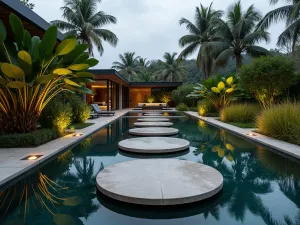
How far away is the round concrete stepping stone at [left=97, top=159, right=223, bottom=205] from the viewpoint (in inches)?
126

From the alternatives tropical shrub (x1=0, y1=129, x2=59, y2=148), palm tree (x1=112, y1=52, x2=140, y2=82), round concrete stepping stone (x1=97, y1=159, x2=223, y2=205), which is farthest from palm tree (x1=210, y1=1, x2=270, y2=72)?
palm tree (x1=112, y1=52, x2=140, y2=82)

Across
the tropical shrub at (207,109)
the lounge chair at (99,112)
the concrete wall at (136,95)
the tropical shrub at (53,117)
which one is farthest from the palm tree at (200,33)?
the tropical shrub at (53,117)

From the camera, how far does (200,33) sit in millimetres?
24266

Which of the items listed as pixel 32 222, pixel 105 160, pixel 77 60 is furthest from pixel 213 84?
pixel 32 222

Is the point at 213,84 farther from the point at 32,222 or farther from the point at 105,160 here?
the point at 32,222

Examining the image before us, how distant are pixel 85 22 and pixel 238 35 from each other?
519 inches

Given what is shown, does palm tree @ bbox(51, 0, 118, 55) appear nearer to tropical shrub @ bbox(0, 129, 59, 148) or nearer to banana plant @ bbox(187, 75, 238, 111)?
banana plant @ bbox(187, 75, 238, 111)

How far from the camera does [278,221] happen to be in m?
2.82

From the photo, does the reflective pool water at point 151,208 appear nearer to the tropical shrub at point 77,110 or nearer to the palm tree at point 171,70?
the tropical shrub at point 77,110

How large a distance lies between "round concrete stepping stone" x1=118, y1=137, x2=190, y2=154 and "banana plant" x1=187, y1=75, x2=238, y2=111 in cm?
830

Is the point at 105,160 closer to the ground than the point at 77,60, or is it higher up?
closer to the ground

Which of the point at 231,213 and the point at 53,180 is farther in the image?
the point at 53,180

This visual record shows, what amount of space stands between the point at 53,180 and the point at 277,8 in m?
17.3

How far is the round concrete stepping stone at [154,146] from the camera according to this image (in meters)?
6.09
